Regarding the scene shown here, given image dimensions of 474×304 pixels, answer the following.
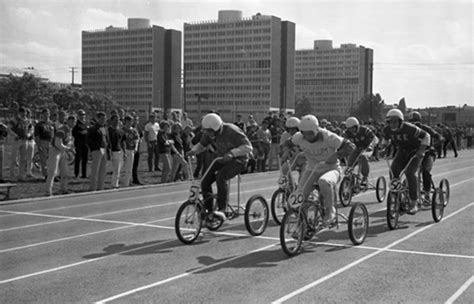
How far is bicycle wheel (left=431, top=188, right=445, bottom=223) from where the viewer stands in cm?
1086

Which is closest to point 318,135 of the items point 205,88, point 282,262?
point 282,262

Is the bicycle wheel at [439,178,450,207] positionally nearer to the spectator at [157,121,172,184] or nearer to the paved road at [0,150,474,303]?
the paved road at [0,150,474,303]

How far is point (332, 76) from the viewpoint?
174 m

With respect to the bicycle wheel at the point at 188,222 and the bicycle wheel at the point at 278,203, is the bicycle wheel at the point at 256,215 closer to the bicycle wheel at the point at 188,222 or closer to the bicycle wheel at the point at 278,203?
the bicycle wheel at the point at 188,222

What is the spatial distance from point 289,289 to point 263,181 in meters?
13.0

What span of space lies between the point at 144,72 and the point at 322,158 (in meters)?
119

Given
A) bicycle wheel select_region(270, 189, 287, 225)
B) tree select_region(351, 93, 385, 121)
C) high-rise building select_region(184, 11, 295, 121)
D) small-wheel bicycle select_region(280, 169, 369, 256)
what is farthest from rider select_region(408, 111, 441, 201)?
high-rise building select_region(184, 11, 295, 121)

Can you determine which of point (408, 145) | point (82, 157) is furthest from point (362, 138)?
point (82, 157)

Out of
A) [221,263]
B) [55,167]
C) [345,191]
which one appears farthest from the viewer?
[55,167]

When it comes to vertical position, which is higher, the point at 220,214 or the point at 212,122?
the point at 212,122

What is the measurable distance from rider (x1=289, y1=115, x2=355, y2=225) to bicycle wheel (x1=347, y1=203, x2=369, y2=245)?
0.28 meters

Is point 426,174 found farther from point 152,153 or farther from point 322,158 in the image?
point 152,153

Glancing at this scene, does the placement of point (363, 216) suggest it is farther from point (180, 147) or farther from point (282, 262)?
point (180, 147)

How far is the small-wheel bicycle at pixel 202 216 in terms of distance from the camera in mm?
8742
